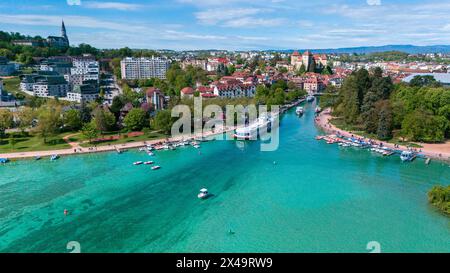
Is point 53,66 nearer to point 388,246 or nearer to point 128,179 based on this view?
point 128,179

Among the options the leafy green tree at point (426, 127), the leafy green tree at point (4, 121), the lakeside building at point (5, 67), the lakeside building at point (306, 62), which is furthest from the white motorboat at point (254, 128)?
the lakeside building at point (306, 62)

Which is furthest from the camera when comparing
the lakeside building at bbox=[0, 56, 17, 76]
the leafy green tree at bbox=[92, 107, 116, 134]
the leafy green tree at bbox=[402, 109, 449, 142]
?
the lakeside building at bbox=[0, 56, 17, 76]

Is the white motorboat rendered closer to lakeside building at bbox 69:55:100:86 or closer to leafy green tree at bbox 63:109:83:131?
leafy green tree at bbox 63:109:83:131

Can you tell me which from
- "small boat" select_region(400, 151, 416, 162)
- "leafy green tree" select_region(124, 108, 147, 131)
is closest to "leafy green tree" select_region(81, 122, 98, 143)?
"leafy green tree" select_region(124, 108, 147, 131)

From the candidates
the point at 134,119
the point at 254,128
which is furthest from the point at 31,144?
the point at 254,128

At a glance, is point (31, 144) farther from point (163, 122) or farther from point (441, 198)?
point (441, 198)
